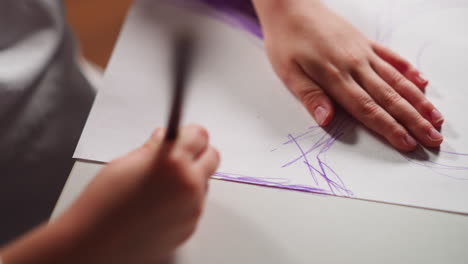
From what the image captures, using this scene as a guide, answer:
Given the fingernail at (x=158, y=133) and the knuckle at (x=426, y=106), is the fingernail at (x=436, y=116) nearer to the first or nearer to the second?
the knuckle at (x=426, y=106)

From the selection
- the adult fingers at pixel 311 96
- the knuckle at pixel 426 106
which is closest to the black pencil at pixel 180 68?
the adult fingers at pixel 311 96

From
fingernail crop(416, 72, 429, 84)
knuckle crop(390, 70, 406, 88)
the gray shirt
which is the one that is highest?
fingernail crop(416, 72, 429, 84)

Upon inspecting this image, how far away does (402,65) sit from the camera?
18.9 inches

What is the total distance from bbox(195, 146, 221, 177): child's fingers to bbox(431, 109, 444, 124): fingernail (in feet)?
0.85

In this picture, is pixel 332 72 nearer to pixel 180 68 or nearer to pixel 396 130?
pixel 396 130

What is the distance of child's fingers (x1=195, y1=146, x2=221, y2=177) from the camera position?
1.08ft

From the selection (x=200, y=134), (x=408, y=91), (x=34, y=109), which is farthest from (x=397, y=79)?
(x=34, y=109)

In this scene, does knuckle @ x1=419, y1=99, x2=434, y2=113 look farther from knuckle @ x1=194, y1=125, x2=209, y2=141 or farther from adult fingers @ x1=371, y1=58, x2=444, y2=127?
knuckle @ x1=194, y1=125, x2=209, y2=141

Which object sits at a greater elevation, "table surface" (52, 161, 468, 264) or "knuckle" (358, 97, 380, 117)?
"knuckle" (358, 97, 380, 117)

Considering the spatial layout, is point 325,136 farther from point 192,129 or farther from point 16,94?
point 16,94

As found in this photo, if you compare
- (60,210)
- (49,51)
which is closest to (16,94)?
(49,51)

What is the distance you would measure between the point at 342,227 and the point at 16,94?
0.40 metres

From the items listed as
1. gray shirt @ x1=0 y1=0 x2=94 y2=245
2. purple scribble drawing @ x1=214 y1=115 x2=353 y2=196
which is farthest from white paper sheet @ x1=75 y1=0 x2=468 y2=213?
gray shirt @ x1=0 y1=0 x2=94 y2=245

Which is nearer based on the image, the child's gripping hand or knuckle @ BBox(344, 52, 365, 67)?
the child's gripping hand
